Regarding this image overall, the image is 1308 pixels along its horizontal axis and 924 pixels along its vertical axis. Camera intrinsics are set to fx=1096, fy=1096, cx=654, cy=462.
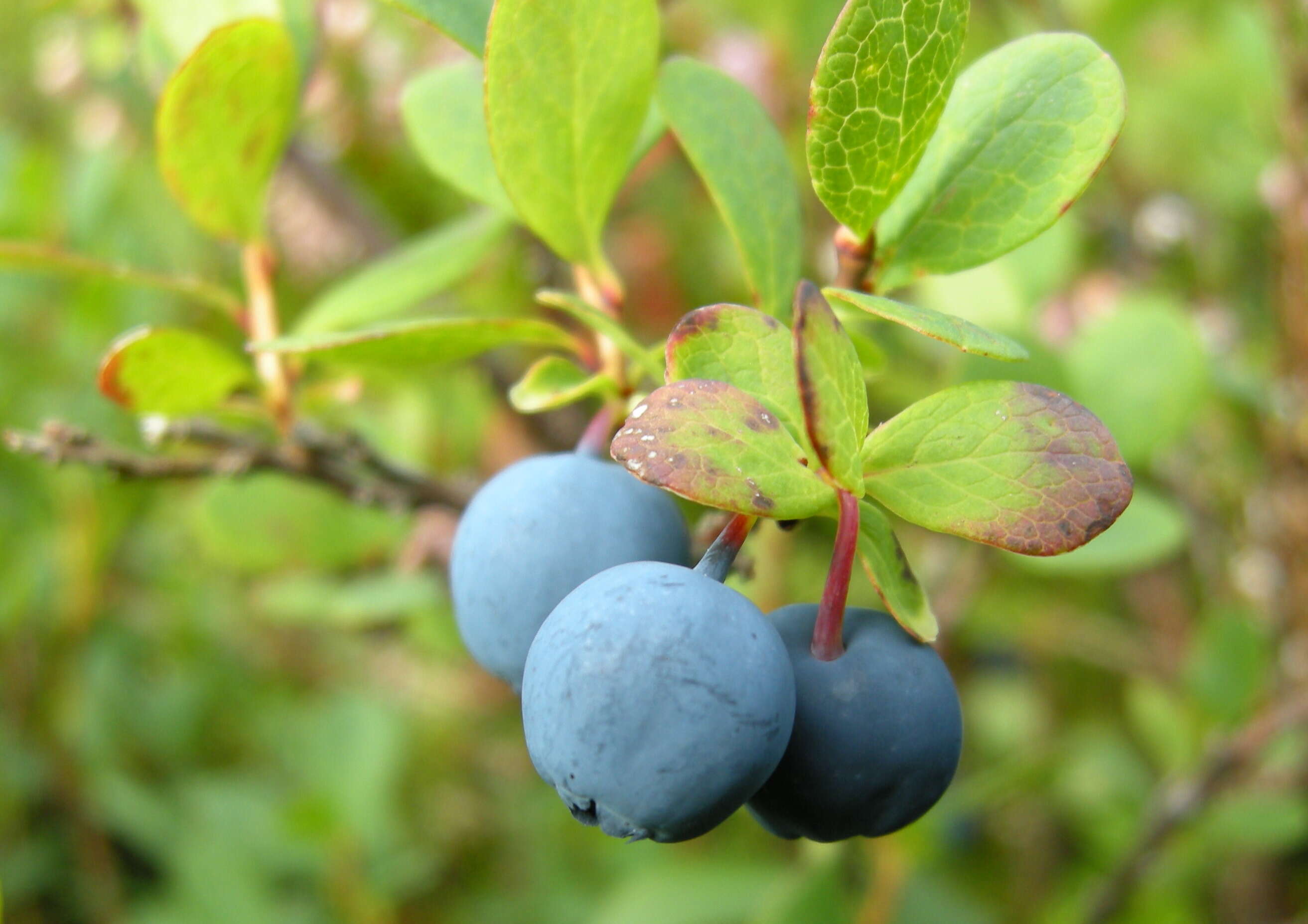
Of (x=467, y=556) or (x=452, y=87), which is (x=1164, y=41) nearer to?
(x=452, y=87)

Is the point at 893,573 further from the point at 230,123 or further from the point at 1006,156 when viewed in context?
the point at 230,123

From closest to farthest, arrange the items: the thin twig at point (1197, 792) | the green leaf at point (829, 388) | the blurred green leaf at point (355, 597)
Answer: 1. the green leaf at point (829, 388)
2. the thin twig at point (1197, 792)
3. the blurred green leaf at point (355, 597)

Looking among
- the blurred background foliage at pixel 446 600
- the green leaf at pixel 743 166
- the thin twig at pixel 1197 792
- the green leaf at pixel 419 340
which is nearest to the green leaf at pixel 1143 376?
the blurred background foliage at pixel 446 600

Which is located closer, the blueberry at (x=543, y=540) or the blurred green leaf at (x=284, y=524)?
the blueberry at (x=543, y=540)

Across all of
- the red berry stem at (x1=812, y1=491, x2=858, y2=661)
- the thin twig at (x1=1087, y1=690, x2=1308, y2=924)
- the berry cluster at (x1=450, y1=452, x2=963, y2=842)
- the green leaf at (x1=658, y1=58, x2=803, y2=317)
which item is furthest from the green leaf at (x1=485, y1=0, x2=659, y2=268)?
the thin twig at (x1=1087, y1=690, x2=1308, y2=924)

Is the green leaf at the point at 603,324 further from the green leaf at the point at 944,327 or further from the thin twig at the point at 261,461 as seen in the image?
the thin twig at the point at 261,461

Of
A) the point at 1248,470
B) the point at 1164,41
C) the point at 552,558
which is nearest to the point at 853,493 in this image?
the point at 552,558

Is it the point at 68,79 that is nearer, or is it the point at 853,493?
the point at 853,493
